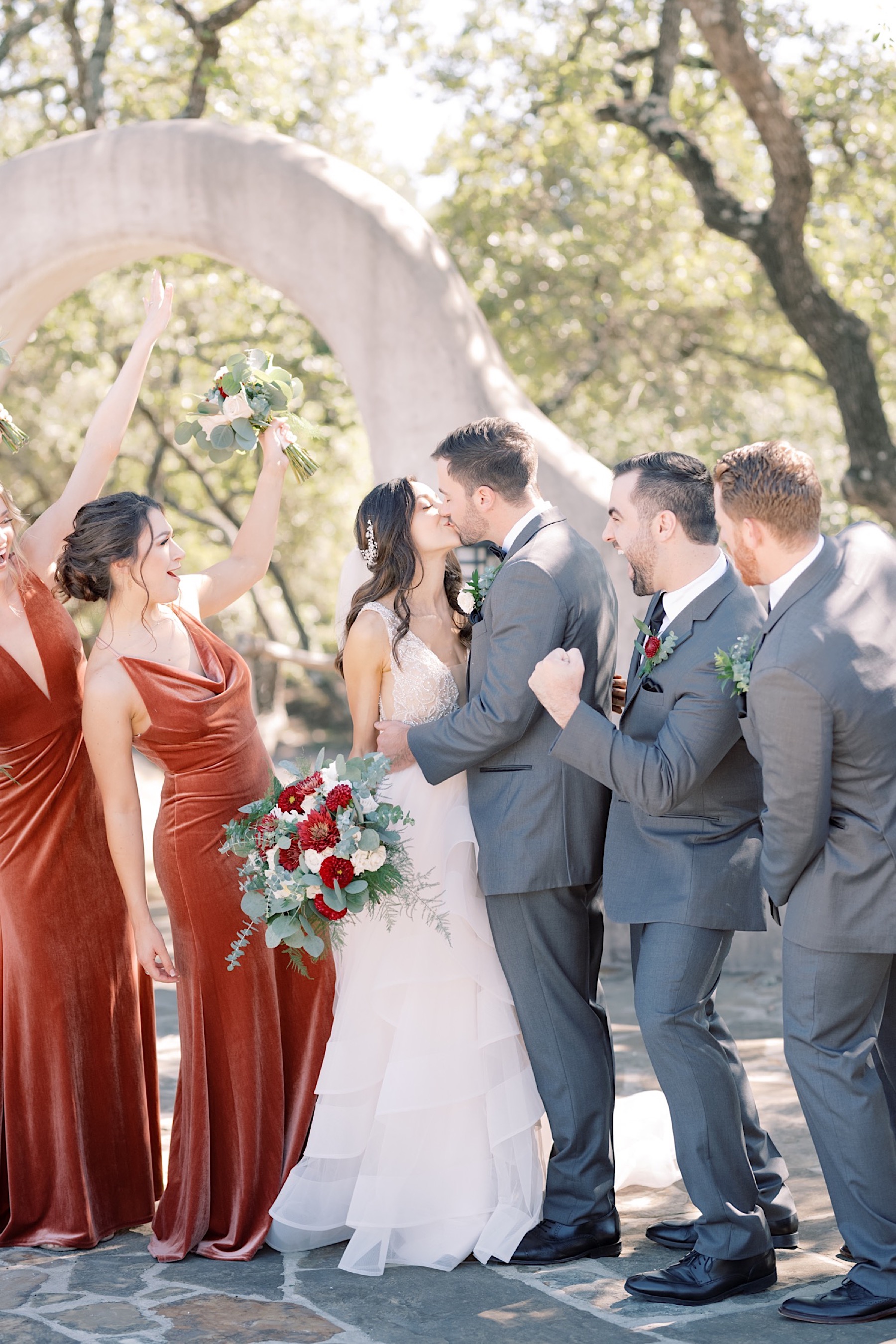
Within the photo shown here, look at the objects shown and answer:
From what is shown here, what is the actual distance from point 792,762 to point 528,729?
2.93 feet

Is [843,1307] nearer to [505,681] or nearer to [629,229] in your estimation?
[505,681]

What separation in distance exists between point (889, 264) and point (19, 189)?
832cm

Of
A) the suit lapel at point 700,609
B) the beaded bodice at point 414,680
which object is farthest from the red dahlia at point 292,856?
the suit lapel at point 700,609

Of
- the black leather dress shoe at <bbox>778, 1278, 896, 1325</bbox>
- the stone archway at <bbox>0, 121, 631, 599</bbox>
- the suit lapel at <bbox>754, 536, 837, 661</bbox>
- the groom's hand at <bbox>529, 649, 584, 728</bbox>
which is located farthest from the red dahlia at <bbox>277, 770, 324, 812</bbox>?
the stone archway at <bbox>0, 121, 631, 599</bbox>

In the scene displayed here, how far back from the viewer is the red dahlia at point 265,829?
Result: 11.8 feet

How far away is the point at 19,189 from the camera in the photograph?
21.8ft

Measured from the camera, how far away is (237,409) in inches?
172

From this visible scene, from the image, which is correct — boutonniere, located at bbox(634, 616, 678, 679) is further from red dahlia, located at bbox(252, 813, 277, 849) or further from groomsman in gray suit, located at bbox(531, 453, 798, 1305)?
red dahlia, located at bbox(252, 813, 277, 849)

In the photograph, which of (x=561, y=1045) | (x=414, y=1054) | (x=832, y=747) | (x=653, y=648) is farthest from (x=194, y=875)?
(x=832, y=747)

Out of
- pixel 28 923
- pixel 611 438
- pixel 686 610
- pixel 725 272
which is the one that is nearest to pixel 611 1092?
pixel 686 610

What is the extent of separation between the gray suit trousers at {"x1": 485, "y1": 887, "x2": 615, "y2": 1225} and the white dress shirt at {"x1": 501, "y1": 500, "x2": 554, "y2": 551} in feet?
3.26

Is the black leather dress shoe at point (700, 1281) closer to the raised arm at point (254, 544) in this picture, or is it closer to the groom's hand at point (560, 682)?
the groom's hand at point (560, 682)

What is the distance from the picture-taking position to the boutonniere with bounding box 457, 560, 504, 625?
3922 mm

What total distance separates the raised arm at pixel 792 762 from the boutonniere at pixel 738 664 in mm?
92
